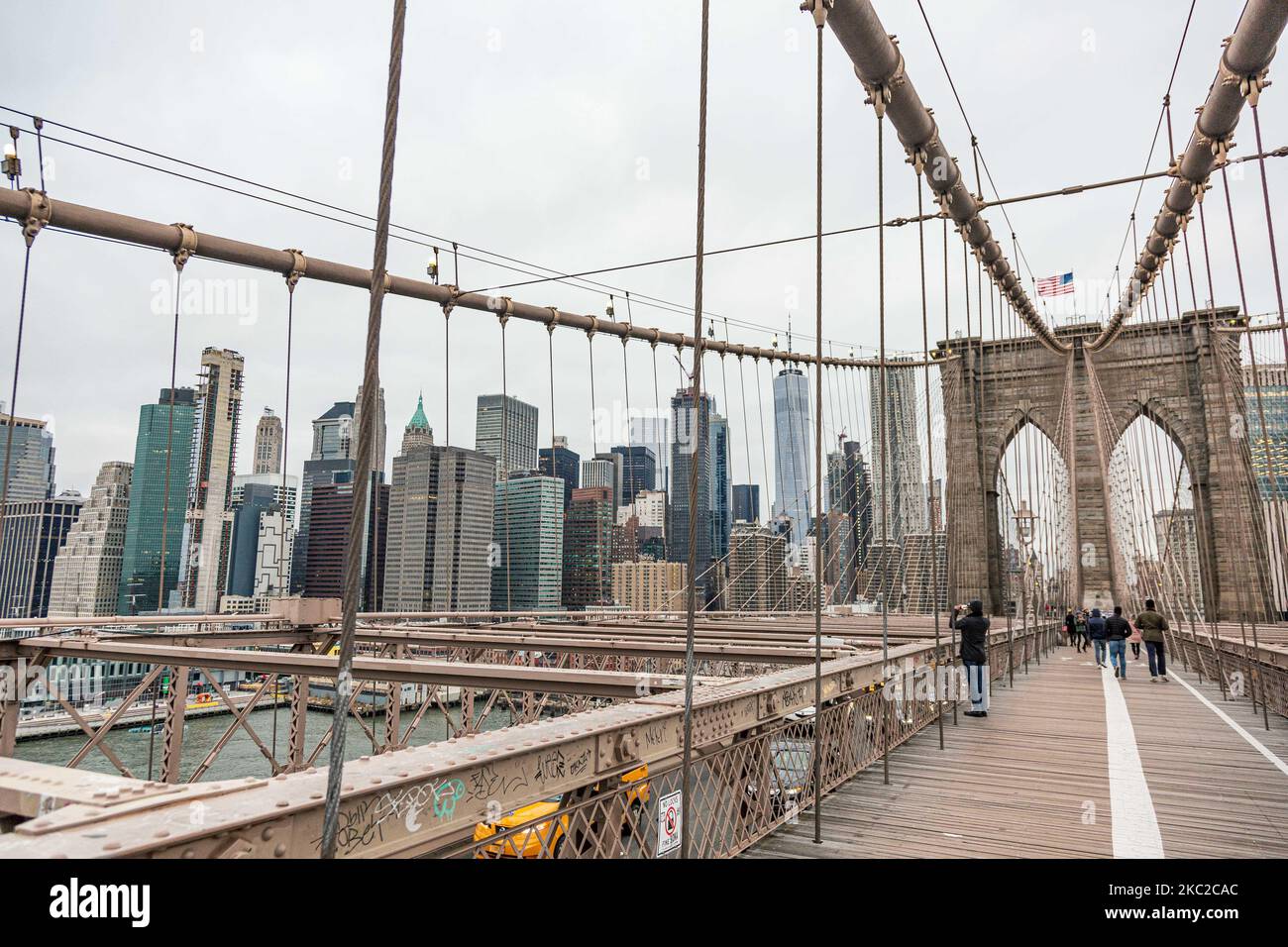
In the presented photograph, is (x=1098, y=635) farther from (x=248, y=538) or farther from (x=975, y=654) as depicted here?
(x=248, y=538)

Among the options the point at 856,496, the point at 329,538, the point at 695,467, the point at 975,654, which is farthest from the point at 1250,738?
the point at 856,496

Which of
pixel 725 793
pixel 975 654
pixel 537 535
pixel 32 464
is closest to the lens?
pixel 725 793

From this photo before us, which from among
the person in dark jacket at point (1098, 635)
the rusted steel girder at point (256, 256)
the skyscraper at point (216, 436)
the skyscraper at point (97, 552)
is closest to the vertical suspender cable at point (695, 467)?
the rusted steel girder at point (256, 256)

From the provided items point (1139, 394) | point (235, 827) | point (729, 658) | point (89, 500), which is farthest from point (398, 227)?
point (1139, 394)

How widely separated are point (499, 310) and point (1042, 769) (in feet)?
50.7

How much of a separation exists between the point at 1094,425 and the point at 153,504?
37.3 m

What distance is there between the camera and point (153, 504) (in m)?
27.8

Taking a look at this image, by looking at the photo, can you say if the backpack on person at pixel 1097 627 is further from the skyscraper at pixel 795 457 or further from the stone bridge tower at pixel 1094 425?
the stone bridge tower at pixel 1094 425

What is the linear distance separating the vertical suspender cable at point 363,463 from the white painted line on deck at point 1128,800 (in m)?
4.55
